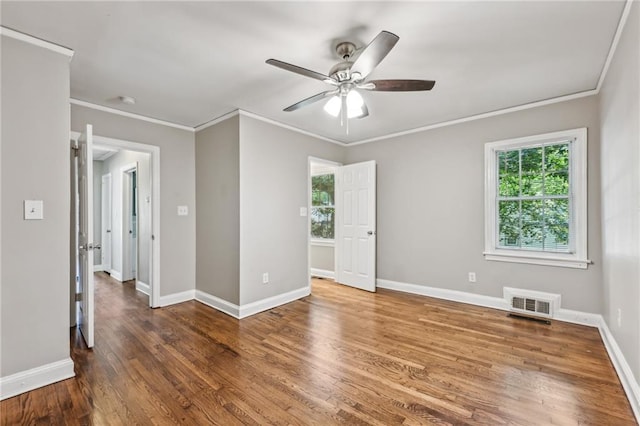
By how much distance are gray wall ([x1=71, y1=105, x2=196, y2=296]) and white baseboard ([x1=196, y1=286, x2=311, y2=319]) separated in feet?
1.40

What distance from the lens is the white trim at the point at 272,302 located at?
142 inches

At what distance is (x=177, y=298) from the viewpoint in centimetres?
411

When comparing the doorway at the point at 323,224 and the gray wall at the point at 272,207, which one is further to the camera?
the doorway at the point at 323,224

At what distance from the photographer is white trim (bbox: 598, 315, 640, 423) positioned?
6.00 feet

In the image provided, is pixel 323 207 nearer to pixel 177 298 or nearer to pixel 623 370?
pixel 177 298

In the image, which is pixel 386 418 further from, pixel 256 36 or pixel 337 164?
pixel 337 164

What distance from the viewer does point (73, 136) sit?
3.24 metres

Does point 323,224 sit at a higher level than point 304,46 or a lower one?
lower

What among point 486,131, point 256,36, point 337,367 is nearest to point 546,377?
point 337,367

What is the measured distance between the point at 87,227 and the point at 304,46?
2.52 m

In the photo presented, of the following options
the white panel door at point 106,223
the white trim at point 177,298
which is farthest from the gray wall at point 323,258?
the white panel door at point 106,223

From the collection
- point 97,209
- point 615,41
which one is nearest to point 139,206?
point 97,209

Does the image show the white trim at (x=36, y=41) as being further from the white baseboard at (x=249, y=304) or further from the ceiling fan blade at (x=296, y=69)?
the white baseboard at (x=249, y=304)

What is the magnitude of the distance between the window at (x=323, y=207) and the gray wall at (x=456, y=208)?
0.96m
